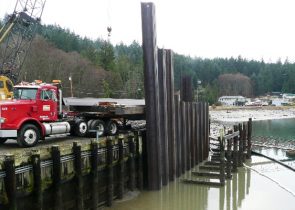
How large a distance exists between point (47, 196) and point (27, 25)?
996 inches

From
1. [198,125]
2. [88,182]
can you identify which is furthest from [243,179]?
[88,182]

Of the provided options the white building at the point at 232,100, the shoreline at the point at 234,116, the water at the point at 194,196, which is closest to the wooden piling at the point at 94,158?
the water at the point at 194,196

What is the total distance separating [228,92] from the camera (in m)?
147

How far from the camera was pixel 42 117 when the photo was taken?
13.4 m

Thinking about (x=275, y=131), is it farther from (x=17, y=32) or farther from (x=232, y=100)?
(x=232, y=100)

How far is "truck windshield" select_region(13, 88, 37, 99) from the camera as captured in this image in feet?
44.0

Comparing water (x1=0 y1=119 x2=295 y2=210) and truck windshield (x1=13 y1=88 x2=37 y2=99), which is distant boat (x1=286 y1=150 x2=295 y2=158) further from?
truck windshield (x1=13 y1=88 x2=37 y2=99)

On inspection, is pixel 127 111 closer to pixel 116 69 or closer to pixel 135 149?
pixel 135 149

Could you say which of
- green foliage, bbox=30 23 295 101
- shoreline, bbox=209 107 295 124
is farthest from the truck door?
green foliage, bbox=30 23 295 101

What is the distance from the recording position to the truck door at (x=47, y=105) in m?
13.4

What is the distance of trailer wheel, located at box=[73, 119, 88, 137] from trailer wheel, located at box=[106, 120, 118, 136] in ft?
3.46

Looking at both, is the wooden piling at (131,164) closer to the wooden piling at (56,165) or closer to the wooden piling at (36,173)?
the wooden piling at (56,165)

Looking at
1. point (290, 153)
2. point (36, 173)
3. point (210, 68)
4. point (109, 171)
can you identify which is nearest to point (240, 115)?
point (290, 153)

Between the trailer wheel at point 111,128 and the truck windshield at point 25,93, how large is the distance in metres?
3.69
